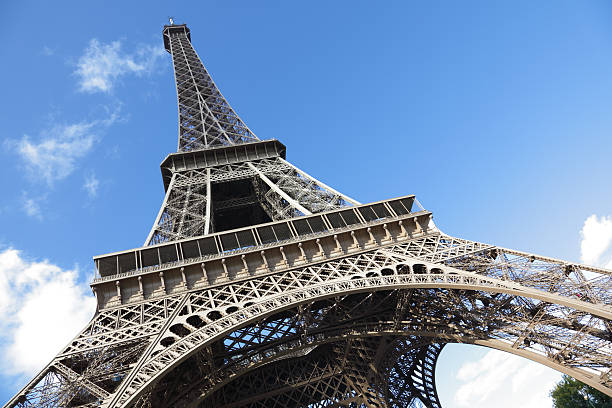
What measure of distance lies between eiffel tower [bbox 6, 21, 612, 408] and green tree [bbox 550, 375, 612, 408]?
17.7m

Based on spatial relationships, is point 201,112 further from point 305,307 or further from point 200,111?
→ point 305,307

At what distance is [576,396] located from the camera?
1371 inches

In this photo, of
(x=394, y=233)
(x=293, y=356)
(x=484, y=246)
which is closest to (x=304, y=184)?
(x=394, y=233)

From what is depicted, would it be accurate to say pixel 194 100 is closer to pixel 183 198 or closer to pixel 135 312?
pixel 183 198

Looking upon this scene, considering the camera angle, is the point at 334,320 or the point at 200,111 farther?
the point at 200,111

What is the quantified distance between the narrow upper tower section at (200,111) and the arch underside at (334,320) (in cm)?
1618

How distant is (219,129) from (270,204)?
927 centimetres

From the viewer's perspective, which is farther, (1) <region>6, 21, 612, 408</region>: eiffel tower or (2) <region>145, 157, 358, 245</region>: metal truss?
(2) <region>145, 157, 358, 245</region>: metal truss

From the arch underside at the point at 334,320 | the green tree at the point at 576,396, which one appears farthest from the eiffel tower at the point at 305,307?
the green tree at the point at 576,396

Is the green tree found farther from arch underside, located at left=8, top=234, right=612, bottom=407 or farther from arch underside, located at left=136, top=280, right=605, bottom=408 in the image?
arch underside, located at left=8, top=234, right=612, bottom=407

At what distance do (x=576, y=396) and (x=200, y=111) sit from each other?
37.2 m

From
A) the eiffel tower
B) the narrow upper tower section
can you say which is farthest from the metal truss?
the narrow upper tower section

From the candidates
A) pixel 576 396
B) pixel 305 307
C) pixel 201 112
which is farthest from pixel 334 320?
pixel 576 396

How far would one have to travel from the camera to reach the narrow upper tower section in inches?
1215
